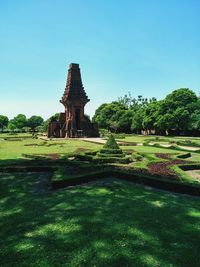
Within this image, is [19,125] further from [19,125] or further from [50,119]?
[50,119]

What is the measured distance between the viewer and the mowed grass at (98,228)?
4.92m

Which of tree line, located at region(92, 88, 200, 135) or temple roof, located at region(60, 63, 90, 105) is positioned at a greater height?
temple roof, located at region(60, 63, 90, 105)

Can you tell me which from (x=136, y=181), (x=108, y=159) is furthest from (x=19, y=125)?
(x=136, y=181)

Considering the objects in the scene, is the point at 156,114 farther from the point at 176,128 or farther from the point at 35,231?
the point at 35,231

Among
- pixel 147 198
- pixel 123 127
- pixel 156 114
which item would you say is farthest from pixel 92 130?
pixel 147 198

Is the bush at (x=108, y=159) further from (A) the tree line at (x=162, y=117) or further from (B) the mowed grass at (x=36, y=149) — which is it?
(A) the tree line at (x=162, y=117)

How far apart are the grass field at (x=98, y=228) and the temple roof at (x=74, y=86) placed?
143ft

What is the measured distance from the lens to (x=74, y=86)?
172 ft

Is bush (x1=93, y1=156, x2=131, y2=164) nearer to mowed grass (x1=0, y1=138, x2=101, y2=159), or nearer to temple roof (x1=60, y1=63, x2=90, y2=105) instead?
mowed grass (x1=0, y1=138, x2=101, y2=159)

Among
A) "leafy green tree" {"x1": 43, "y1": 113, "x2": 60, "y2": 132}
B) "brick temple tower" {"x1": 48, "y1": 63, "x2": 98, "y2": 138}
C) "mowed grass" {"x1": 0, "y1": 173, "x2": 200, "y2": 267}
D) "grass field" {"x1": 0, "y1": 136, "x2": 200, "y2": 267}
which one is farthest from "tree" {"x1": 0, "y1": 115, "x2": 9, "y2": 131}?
"mowed grass" {"x1": 0, "y1": 173, "x2": 200, "y2": 267}

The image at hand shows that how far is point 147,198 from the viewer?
8820mm

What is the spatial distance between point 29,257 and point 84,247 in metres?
1.11

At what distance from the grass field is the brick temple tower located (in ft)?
138

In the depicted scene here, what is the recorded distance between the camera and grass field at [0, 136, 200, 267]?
16.1 ft
